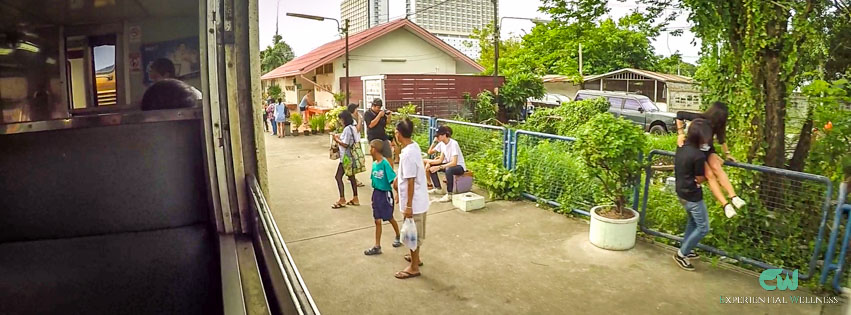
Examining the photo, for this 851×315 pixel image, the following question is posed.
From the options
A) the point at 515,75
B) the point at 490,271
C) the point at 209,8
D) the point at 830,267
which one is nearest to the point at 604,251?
the point at 490,271

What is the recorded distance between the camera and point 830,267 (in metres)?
3.91

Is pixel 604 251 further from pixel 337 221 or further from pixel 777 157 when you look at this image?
pixel 337 221

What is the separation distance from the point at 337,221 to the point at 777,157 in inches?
189

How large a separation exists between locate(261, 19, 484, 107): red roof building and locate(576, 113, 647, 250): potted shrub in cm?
1391

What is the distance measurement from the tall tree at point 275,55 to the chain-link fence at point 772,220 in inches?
1320

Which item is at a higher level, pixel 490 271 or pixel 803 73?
pixel 803 73

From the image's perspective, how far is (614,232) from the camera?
4.83 meters

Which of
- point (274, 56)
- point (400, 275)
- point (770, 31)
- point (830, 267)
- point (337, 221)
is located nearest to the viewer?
point (830, 267)

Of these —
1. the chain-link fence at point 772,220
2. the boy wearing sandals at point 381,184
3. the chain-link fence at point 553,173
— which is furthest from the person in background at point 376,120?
the chain-link fence at point 772,220

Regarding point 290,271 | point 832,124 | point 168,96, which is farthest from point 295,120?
point 290,271

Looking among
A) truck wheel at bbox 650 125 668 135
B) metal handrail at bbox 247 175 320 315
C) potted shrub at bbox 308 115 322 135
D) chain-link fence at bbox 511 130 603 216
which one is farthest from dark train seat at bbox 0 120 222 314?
truck wheel at bbox 650 125 668 135

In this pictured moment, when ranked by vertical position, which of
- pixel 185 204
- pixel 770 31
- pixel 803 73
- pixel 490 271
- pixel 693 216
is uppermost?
pixel 770 31

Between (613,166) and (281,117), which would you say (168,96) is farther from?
(281,117)

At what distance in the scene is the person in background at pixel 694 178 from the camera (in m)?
4.28
